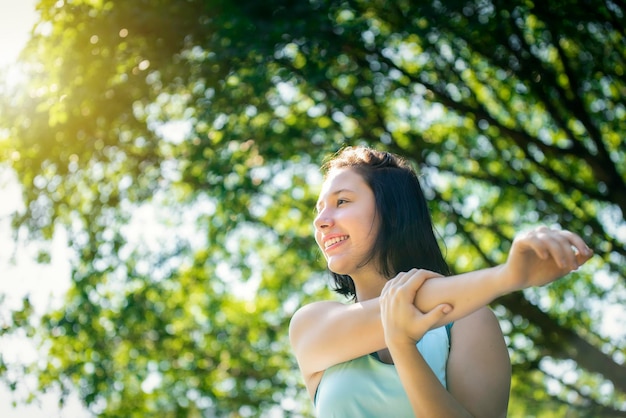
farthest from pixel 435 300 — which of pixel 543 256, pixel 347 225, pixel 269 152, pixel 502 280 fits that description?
pixel 269 152

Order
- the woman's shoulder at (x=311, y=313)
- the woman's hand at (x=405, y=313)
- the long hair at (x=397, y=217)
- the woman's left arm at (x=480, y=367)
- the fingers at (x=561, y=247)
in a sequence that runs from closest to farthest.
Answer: the fingers at (x=561, y=247)
the woman's hand at (x=405, y=313)
the woman's left arm at (x=480, y=367)
the woman's shoulder at (x=311, y=313)
the long hair at (x=397, y=217)

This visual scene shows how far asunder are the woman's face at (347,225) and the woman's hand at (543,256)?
3.00ft

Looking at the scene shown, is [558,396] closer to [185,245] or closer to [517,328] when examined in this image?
[517,328]

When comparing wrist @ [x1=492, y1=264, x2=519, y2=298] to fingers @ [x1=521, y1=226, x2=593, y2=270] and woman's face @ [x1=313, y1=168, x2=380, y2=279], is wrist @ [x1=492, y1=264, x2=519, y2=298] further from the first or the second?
woman's face @ [x1=313, y1=168, x2=380, y2=279]

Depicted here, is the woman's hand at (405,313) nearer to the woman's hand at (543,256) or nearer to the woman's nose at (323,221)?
the woman's hand at (543,256)

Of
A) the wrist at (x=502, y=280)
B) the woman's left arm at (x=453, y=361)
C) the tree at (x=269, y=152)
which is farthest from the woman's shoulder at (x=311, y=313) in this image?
the tree at (x=269, y=152)

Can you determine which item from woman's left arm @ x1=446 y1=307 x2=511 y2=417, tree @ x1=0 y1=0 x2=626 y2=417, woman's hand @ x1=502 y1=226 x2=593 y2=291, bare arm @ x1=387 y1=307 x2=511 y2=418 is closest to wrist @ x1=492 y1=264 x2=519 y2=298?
woman's hand @ x1=502 y1=226 x2=593 y2=291

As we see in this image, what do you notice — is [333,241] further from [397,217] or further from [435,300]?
[435,300]

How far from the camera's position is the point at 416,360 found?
2410mm

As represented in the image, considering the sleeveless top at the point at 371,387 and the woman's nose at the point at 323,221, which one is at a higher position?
the woman's nose at the point at 323,221

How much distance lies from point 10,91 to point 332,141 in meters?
2.97

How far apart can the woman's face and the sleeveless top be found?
1.10 feet

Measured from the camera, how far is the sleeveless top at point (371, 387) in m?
2.72

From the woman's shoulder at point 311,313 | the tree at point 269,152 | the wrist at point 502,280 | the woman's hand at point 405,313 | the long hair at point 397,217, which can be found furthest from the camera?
the tree at point 269,152
